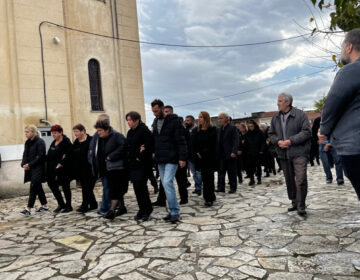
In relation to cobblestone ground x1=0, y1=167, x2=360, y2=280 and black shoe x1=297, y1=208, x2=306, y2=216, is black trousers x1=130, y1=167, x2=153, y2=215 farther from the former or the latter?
black shoe x1=297, y1=208, x2=306, y2=216

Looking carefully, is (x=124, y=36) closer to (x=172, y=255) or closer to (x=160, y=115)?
(x=160, y=115)

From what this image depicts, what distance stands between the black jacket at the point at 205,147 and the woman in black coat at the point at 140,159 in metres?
1.24

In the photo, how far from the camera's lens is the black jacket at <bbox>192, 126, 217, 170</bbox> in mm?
6379

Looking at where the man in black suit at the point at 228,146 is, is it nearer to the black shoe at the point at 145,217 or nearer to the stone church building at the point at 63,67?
the black shoe at the point at 145,217

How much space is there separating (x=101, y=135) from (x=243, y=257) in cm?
367

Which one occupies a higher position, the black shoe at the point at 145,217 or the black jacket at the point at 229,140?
the black jacket at the point at 229,140

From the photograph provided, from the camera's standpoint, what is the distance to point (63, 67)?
1203 centimetres

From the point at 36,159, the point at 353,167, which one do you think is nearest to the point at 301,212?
the point at 353,167

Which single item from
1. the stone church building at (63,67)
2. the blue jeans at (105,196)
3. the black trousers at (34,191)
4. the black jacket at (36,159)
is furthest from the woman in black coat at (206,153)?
the stone church building at (63,67)

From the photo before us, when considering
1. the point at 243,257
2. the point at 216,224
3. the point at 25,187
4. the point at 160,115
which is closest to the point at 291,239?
the point at 243,257

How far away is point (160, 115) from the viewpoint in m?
5.61

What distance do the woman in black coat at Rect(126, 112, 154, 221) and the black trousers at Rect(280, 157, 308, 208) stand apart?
94.1 inches

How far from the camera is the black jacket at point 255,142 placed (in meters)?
9.07

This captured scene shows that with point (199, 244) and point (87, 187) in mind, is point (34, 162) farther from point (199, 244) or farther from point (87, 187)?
point (199, 244)
